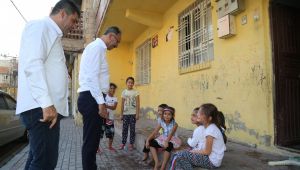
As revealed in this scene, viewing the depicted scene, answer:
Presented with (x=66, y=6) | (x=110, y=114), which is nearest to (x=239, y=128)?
(x=110, y=114)

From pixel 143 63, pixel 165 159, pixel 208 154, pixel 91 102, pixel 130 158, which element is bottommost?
pixel 130 158

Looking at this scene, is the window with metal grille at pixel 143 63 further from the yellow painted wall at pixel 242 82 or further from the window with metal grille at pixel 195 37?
the yellow painted wall at pixel 242 82

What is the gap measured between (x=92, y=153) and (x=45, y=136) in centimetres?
120

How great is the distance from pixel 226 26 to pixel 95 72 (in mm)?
3053

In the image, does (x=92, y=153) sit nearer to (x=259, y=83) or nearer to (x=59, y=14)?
(x=59, y=14)

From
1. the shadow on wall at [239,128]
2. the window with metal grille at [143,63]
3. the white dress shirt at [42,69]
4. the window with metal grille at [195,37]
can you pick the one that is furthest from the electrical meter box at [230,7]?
the window with metal grille at [143,63]

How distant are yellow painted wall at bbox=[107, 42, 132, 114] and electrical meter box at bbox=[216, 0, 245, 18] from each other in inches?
311

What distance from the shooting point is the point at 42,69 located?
84.9 inches

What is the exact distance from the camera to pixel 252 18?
5.02m

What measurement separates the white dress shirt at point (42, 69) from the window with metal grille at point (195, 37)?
4426 mm

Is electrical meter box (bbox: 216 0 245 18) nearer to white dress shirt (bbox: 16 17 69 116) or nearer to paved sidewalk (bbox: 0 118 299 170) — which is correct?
paved sidewalk (bbox: 0 118 299 170)

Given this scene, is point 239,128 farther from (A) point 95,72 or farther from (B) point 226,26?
(A) point 95,72

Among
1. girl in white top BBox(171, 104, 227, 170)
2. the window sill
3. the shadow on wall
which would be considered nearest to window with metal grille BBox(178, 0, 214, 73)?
the window sill

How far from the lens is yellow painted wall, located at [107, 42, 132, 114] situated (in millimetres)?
13281
